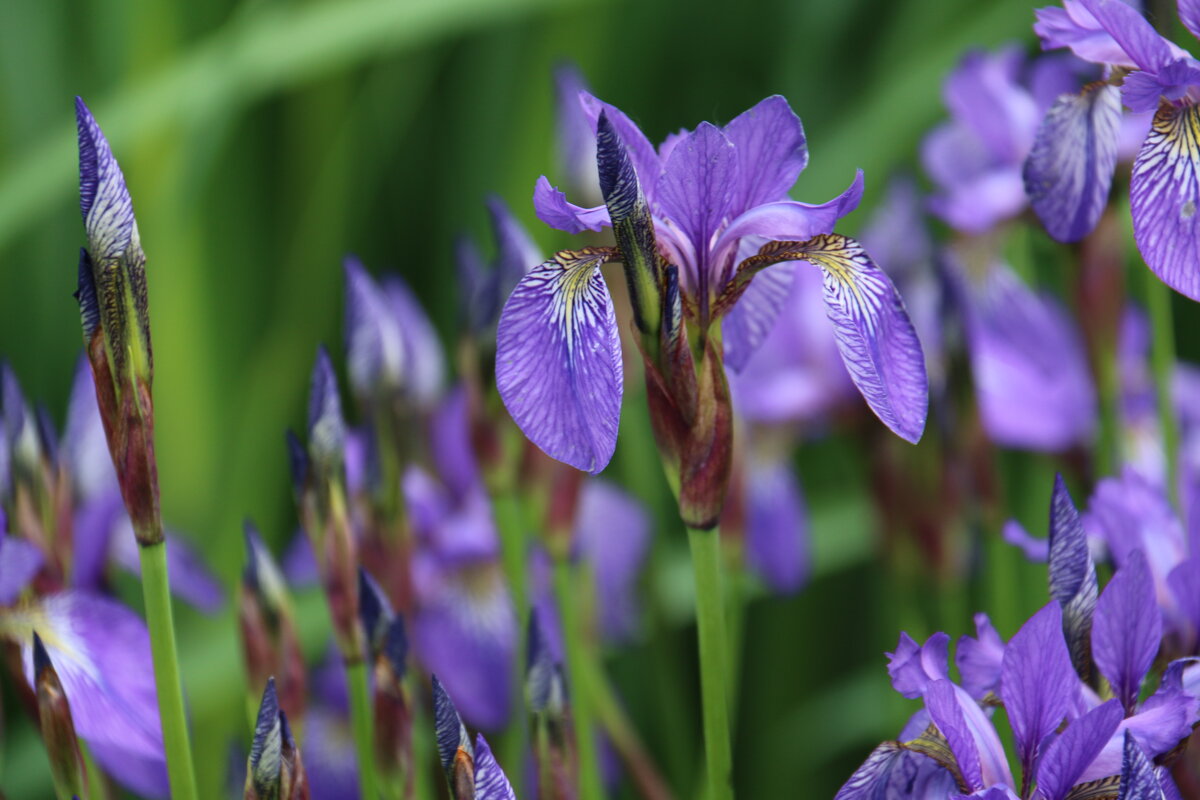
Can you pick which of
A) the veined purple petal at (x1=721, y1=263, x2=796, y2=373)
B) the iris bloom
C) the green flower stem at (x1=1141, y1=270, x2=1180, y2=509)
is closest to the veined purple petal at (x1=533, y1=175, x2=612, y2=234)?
the iris bloom

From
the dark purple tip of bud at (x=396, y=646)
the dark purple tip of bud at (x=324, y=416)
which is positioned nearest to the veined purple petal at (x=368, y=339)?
the dark purple tip of bud at (x=324, y=416)

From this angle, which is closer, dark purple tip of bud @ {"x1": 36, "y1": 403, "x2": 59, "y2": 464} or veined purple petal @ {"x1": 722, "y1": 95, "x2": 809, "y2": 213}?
veined purple petal @ {"x1": 722, "y1": 95, "x2": 809, "y2": 213}

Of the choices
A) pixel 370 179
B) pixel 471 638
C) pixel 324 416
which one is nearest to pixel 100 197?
pixel 324 416

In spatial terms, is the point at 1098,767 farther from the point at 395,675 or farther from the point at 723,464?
the point at 395,675

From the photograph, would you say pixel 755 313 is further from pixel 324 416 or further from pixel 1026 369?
pixel 1026 369

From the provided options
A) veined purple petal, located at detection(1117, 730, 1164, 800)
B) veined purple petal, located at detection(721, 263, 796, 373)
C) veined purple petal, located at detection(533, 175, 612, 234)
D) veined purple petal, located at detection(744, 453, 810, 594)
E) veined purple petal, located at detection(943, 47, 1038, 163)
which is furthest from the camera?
veined purple petal, located at detection(744, 453, 810, 594)

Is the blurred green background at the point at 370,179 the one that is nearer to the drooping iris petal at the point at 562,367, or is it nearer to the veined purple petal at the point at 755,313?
→ the veined purple petal at the point at 755,313

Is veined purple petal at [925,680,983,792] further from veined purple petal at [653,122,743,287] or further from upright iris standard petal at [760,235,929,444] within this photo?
veined purple petal at [653,122,743,287]
